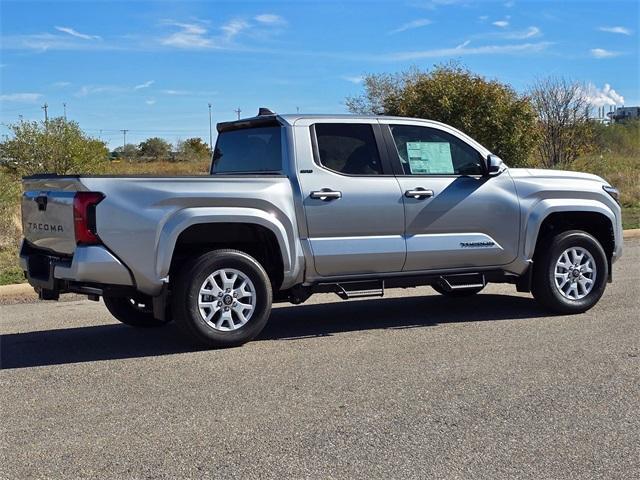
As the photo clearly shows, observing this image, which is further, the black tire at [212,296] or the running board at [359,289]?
the running board at [359,289]

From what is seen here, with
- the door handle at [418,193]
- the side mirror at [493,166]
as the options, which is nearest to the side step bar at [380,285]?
the door handle at [418,193]

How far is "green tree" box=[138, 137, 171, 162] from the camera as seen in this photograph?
64.4 metres

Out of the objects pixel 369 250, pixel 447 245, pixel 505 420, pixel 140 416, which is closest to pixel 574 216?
pixel 447 245

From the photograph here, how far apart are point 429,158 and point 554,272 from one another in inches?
66.8

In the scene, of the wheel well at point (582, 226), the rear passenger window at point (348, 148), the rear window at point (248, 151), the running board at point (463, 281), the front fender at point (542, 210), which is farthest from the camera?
the wheel well at point (582, 226)

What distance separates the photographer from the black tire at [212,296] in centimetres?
628

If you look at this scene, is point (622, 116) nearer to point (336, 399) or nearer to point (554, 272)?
point (554, 272)

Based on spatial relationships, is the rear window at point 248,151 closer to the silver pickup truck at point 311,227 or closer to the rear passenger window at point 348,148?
the silver pickup truck at point 311,227

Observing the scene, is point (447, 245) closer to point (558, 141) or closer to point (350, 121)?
point (350, 121)

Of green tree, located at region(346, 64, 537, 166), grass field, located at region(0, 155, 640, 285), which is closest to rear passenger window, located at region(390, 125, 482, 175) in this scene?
grass field, located at region(0, 155, 640, 285)

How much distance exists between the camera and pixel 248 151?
752 centimetres

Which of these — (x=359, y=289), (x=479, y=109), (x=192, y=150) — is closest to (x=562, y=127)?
(x=479, y=109)

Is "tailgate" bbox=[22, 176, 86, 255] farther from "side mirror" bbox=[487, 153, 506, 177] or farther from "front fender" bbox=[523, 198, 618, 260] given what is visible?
"front fender" bbox=[523, 198, 618, 260]

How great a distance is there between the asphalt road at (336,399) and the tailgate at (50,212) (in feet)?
3.10
